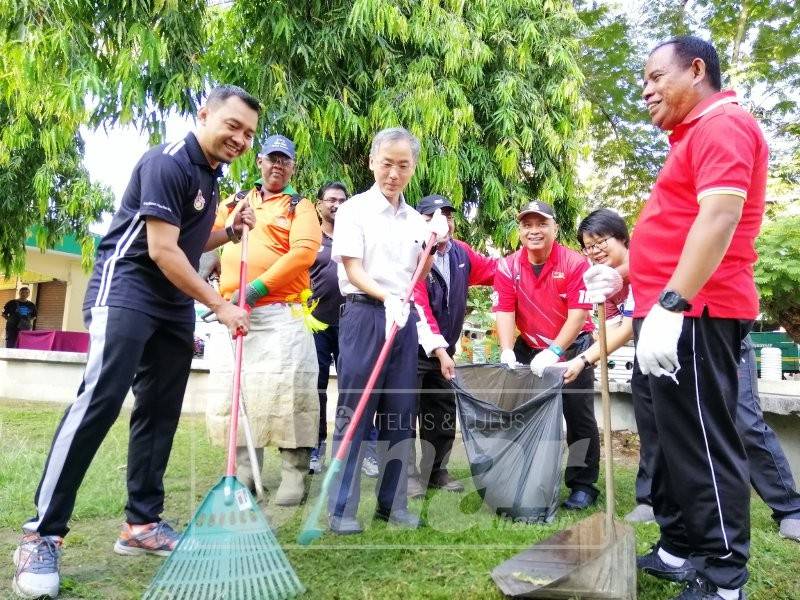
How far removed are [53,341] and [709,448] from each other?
28.3 ft

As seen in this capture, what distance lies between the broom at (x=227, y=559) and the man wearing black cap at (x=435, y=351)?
1.44m

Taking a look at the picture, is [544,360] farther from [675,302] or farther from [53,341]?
[53,341]

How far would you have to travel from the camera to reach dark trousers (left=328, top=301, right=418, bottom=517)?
2707 mm

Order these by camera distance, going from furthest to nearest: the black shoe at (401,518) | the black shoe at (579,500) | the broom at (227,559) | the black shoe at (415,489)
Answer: the black shoe at (415,489) → the black shoe at (579,500) → the black shoe at (401,518) → the broom at (227,559)

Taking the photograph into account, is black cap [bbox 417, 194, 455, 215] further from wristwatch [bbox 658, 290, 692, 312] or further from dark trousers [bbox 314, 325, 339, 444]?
wristwatch [bbox 658, 290, 692, 312]

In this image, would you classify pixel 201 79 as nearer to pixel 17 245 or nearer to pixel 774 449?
pixel 774 449

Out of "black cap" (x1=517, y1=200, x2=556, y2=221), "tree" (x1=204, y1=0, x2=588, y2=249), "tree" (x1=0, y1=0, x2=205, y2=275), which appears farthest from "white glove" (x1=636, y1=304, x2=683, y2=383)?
"tree" (x1=204, y1=0, x2=588, y2=249)

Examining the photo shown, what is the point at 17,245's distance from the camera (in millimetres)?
9953

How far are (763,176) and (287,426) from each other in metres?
2.20

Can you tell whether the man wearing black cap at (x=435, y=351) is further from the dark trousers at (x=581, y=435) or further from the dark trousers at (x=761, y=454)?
the dark trousers at (x=761, y=454)

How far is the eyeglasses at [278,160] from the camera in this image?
10.8ft

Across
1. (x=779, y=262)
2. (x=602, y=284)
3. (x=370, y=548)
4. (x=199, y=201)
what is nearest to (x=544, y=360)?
(x=602, y=284)

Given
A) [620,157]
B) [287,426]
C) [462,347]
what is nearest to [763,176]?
[287,426]

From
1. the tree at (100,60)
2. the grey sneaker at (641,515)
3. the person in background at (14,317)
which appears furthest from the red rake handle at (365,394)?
the person in background at (14,317)
